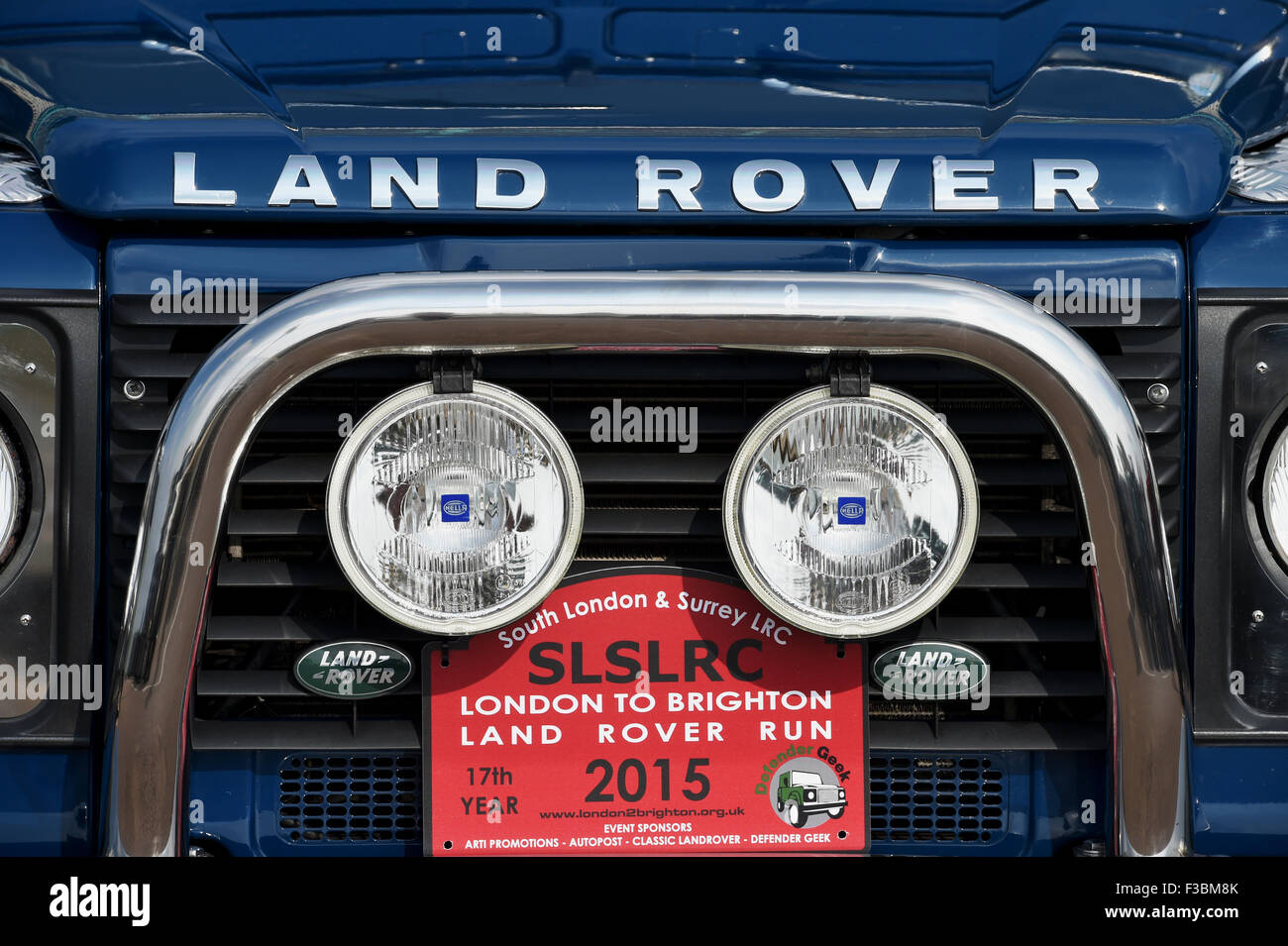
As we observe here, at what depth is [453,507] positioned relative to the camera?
5.50 feet

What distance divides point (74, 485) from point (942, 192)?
4.27ft

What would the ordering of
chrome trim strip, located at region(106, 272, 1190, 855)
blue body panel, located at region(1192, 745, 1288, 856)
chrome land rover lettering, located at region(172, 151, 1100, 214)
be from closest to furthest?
1. chrome trim strip, located at region(106, 272, 1190, 855)
2. chrome land rover lettering, located at region(172, 151, 1100, 214)
3. blue body panel, located at region(1192, 745, 1288, 856)

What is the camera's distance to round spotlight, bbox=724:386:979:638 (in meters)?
1.68

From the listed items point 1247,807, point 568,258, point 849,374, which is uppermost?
point 568,258

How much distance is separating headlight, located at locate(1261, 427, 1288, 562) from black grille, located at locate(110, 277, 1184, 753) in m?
Result: 0.12

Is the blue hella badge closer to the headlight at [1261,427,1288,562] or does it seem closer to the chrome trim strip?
the chrome trim strip

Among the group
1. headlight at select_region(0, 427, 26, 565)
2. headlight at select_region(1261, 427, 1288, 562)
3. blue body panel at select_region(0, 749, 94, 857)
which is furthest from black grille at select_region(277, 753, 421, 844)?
headlight at select_region(1261, 427, 1288, 562)

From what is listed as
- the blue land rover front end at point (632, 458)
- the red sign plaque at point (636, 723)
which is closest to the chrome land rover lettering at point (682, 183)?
the blue land rover front end at point (632, 458)

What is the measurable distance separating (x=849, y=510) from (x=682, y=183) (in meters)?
0.51

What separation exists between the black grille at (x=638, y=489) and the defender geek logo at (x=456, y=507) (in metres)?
0.19

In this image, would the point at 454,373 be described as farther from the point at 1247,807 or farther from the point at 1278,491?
the point at 1247,807

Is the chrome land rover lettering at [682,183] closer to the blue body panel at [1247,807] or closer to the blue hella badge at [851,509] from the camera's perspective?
the blue hella badge at [851,509]

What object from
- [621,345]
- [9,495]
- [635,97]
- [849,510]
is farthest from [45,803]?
[635,97]
